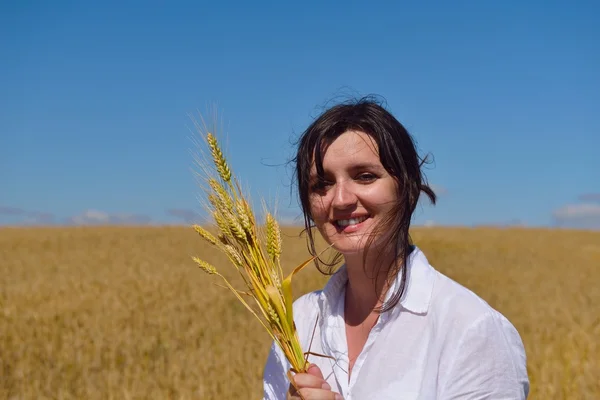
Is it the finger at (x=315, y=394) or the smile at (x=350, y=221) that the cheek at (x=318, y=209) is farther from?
the finger at (x=315, y=394)

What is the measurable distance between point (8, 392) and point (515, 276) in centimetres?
1075

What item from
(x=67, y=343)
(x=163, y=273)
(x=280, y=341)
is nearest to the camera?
(x=280, y=341)

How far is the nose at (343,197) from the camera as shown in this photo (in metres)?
2.14

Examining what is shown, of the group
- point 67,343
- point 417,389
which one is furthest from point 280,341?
point 67,343

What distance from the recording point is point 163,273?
1247cm

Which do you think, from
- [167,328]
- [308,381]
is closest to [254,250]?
[308,381]

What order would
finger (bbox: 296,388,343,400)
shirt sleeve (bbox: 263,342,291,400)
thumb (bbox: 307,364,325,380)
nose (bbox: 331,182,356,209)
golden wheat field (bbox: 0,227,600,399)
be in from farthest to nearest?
golden wheat field (bbox: 0,227,600,399), shirt sleeve (bbox: 263,342,291,400), nose (bbox: 331,182,356,209), thumb (bbox: 307,364,325,380), finger (bbox: 296,388,343,400)

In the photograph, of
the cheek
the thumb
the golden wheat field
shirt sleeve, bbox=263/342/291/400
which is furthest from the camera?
the golden wheat field

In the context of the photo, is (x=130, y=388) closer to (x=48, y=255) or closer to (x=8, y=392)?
(x=8, y=392)

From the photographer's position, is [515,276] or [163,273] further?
[515,276]

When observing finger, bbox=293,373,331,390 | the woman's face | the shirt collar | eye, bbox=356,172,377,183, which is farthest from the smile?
finger, bbox=293,373,331,390

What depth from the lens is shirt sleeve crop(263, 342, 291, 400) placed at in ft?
8.13

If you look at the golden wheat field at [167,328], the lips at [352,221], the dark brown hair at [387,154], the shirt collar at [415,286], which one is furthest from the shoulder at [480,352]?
the golden wheat field at [167,328]

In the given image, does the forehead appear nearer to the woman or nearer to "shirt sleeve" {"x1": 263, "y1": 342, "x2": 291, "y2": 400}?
the woman
